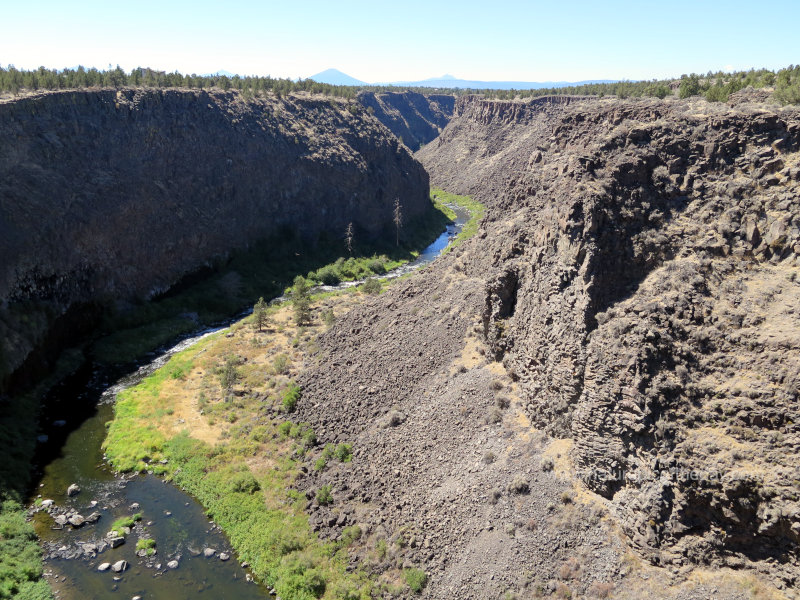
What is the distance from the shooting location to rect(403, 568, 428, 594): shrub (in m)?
25.8

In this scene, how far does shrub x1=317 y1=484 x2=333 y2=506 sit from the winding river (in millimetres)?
5908

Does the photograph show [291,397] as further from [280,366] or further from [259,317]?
[259,317]

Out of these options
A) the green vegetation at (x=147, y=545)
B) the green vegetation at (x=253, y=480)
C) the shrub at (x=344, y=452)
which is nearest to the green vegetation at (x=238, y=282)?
the green vegetation at (x=253, y=480)

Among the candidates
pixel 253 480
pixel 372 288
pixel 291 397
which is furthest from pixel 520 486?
pixel 372 288

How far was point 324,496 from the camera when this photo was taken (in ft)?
109

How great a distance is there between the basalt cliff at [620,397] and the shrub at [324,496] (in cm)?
46

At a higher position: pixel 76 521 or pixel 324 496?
pixel 324 496

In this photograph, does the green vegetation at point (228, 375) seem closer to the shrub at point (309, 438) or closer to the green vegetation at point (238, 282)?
the shrub at point (309, 438)

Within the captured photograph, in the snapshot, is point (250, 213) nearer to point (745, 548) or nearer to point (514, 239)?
point (514, 239)

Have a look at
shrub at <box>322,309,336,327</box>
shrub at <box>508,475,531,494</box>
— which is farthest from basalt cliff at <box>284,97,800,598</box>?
shrub at <box>322,309,336,327</box>

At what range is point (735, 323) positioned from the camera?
23.0m

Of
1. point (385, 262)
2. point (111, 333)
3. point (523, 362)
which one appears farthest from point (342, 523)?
point (385, 262)

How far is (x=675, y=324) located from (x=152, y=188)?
71165 millimetres

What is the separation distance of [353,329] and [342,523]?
72.4 feet
